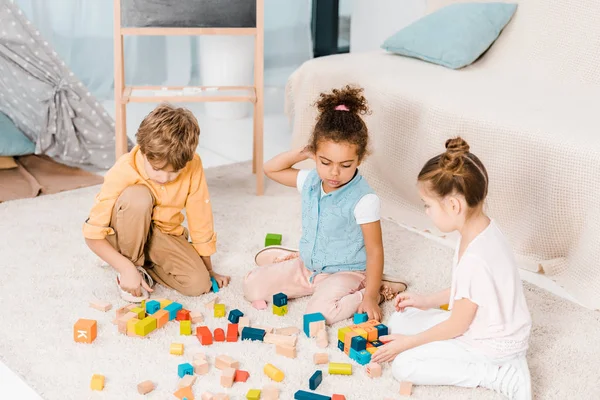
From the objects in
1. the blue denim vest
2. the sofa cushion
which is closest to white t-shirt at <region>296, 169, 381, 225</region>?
the blue denim vest

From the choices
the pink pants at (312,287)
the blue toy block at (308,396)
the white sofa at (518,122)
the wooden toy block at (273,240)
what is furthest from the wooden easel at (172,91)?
the blue toy block at (308,396)

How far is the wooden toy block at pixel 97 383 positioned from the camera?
1.62 metres

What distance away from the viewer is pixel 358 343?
5.76 ft

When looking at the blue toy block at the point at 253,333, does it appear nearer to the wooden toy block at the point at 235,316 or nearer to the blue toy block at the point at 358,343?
the wooden toy block at the point at 235,316

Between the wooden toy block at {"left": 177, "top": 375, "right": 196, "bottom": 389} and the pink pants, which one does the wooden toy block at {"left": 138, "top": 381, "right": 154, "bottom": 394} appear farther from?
the pink pants

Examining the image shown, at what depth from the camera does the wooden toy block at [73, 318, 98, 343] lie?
A: 1.79 metres

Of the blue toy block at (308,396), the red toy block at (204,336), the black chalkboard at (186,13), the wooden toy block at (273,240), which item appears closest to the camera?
the blue toy block at (308,396)

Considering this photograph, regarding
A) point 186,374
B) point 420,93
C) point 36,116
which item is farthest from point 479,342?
point 36,116

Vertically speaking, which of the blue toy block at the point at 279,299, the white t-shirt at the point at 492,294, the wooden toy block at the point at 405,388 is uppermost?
the white t-shirt at the point at 492,294

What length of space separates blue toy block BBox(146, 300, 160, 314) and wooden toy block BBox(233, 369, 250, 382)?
36cm

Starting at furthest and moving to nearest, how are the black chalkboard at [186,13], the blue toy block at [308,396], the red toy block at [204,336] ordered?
the black chalkboard at [186,13] → the red toy block at [204,336] → the blue toy block at [308,396]

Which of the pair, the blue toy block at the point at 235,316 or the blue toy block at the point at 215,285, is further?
the blue toy block at the point at 215,285

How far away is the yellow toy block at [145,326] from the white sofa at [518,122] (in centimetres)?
112

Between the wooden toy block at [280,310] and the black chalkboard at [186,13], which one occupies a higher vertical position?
the black chalkboard at [186,13]
